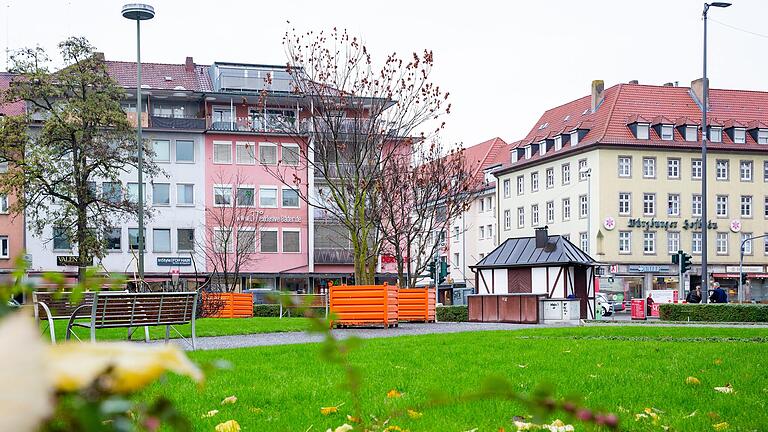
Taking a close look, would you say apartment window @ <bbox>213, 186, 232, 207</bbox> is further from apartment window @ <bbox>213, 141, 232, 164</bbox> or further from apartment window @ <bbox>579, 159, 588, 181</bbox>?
apartment window @ <bbox>579, 159, 588, 181</bbox>

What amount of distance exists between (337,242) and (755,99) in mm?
33672

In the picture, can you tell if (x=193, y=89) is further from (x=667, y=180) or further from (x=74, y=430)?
(x=74, y=430)

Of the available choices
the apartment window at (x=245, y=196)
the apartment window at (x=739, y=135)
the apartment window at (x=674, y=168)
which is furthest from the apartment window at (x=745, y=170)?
the apartment window at (x=245, y=196)

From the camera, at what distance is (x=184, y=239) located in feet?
215

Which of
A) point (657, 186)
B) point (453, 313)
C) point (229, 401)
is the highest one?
point (657, 186)

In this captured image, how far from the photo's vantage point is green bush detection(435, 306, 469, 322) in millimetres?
41309

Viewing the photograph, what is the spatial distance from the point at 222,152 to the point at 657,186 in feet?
96.9

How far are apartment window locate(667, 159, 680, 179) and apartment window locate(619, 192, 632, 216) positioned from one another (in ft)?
11.3

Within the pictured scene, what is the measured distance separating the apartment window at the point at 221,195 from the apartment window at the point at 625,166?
1031 inches

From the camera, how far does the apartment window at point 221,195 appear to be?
65688 mm

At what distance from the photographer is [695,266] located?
233 feet


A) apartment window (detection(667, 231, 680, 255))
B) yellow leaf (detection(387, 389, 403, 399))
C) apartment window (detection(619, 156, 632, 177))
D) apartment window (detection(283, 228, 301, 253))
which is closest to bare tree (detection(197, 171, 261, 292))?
apartment window (detection(283, 228, 301, 253))

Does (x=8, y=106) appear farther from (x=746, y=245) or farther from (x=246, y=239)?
(x=746, y=245)

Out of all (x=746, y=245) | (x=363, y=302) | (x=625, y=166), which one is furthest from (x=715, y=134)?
(x=363, y=302)
